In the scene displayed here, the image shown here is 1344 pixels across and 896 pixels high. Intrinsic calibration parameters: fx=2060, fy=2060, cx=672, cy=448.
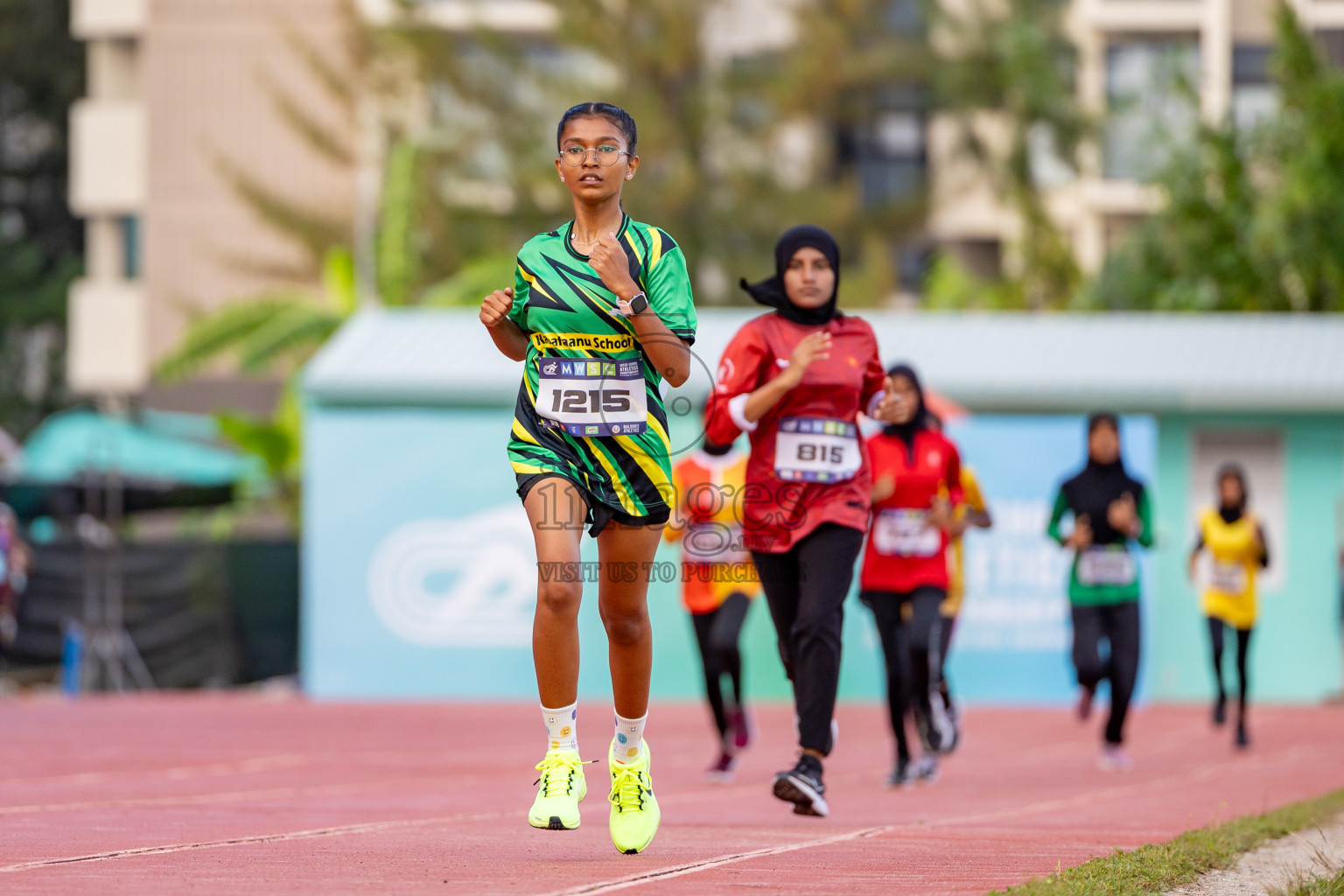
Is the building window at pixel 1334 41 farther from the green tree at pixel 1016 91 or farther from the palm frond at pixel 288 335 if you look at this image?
the palm frond at pixel 288 335

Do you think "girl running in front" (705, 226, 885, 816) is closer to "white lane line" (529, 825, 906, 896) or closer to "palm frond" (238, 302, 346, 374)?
"white lane line" (529, 825, 906, 896)

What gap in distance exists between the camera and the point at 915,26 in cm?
3869

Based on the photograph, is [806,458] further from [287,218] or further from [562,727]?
[287,218]

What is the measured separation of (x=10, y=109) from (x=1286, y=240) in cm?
3343

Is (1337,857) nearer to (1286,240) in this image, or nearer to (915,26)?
(1286,240)

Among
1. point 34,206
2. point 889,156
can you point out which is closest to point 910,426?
point 889,156

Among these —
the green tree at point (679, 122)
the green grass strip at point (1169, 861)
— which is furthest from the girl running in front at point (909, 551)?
the green tree at point (679, 122)

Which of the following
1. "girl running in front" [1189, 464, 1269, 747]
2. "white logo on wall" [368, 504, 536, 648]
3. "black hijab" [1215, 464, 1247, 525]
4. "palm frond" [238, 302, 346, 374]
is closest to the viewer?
"girl running in front" [1189, 464, 1269, 747]

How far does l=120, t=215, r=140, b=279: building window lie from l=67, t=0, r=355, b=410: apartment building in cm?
81

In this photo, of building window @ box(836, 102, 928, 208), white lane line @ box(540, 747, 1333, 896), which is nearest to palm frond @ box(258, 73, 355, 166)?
building window @ box(836, 102, 928, 208)

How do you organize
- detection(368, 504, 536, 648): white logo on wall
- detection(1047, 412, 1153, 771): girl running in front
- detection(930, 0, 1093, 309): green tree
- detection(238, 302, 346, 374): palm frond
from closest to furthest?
detection(1047, 412, 1153, 771): girl running in front
detection(368, 504, 536, 648): white logo on wall
detection(238, 302, 346, 374): palm frond
detection(930, 0, 1093, 309): green tree

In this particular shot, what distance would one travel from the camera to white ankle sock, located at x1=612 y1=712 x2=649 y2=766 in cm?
612

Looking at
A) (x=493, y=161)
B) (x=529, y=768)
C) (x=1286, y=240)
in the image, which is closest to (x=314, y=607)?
(x=529, y=768)

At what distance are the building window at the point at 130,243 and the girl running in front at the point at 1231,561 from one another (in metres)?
31.8
